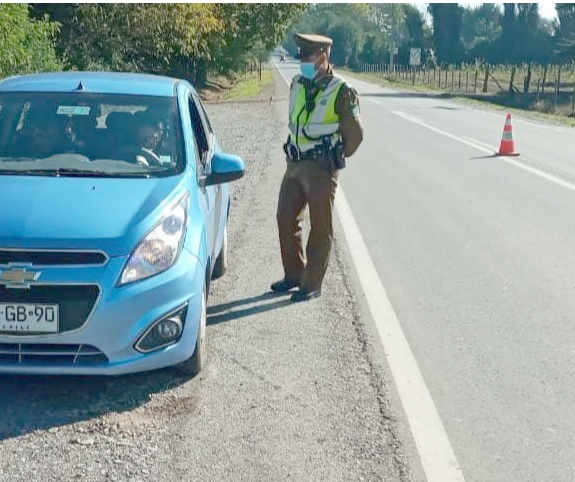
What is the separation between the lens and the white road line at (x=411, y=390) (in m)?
4.22

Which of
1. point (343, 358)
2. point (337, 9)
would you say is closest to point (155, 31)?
point (343, 358)

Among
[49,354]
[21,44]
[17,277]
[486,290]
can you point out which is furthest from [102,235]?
[21,44]

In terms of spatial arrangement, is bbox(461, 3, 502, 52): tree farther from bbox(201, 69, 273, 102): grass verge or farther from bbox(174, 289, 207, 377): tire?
bbox(174, 289, 207, 377): tire

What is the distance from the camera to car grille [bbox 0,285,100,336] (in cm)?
466

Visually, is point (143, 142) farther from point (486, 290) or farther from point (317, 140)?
point (486, 290)

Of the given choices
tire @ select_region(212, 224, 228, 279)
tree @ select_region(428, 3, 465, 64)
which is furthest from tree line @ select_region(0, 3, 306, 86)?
tree @ select_region(428, 3, 465, 64)

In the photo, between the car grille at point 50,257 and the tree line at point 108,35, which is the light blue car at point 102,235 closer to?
the car grille at point 50,257

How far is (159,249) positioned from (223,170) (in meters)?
1.33

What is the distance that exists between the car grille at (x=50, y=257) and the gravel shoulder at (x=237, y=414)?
0.75 m

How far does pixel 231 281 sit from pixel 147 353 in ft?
8.73

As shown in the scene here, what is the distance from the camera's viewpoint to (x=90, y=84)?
644 centimetres

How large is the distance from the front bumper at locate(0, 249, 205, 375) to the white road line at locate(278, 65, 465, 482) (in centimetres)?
130

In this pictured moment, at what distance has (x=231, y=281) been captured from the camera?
7508mm

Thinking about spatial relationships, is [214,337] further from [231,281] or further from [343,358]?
[231,281]
